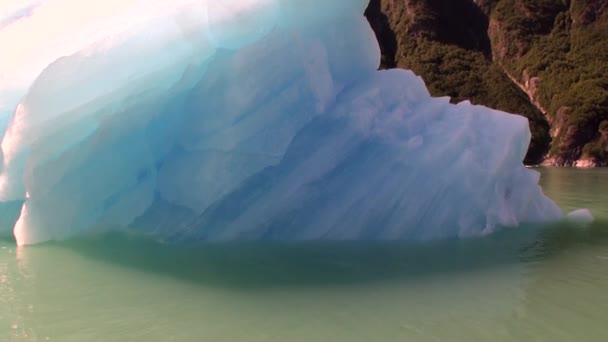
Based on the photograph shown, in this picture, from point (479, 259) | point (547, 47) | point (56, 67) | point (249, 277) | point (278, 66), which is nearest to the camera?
point (249, 277)

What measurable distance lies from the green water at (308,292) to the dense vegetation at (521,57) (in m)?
47.7

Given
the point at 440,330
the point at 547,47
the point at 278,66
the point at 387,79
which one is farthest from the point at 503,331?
the point at 547,47

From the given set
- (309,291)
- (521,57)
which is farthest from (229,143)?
(521,57)

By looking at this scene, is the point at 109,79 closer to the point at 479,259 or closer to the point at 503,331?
the point at 479,259

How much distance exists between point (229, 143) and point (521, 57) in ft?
237

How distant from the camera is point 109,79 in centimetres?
490

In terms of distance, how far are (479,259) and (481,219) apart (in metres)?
1.15

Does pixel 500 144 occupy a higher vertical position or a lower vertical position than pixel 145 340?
higher

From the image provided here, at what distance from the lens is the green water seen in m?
2.82

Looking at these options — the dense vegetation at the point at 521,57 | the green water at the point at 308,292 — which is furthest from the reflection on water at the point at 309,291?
the dense vegetation at the point at 521,57

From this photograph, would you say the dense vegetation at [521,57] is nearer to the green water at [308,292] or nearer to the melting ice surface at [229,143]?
the melting ice surface at [229,143]

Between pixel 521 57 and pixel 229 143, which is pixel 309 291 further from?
pixel 521 57

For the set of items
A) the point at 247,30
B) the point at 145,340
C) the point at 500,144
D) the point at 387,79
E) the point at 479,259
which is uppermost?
the point at 247,30

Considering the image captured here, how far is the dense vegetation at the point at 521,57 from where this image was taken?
51500 millimetres
